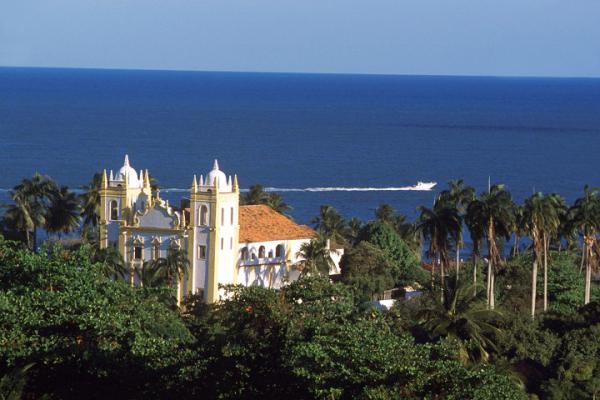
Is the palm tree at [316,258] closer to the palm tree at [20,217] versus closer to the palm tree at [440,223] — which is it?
the palm tree at [440,223]

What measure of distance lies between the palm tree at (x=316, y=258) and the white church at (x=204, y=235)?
3.58ft

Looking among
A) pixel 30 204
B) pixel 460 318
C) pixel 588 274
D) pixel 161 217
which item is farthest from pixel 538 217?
pixel 30 204

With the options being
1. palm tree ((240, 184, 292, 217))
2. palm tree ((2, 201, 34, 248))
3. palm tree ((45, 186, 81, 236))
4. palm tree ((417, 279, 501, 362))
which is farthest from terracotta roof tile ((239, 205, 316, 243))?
palm tree ((417, 279, 501, 362))

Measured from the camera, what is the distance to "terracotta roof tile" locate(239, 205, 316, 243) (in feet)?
252

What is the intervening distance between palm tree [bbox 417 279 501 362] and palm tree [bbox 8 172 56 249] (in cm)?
3008

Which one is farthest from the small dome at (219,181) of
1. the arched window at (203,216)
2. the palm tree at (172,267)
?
the palm tree at (172,267)

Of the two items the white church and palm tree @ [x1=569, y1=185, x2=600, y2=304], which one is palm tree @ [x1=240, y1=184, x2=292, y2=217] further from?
palm tree @ [x1=569, y1=185, x2=600, y2=304]

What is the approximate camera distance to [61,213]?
263 feet

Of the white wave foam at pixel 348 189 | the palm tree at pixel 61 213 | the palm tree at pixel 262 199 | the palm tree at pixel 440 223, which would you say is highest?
the white wave foam at pixel 348 189

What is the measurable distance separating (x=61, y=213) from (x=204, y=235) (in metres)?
9.88

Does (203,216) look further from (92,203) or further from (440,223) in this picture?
(440,223)

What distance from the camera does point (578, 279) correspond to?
7506 cm

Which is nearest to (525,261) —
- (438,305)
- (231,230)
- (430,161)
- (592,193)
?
(592,193)

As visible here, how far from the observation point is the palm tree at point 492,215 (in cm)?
6638
